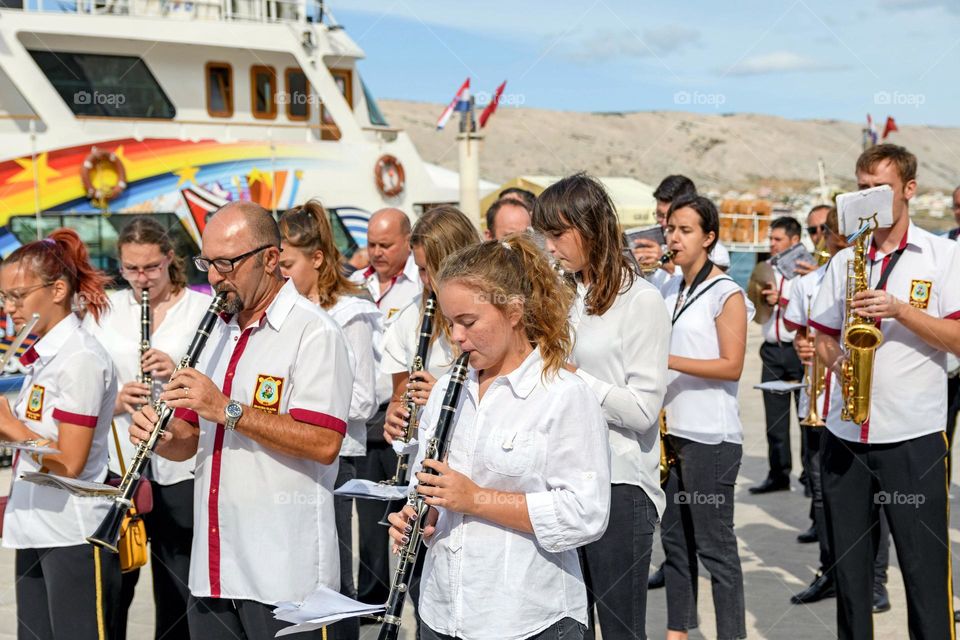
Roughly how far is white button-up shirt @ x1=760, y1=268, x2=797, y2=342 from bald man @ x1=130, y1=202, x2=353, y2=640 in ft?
17.7

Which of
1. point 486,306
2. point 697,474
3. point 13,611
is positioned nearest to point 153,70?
point 13,611

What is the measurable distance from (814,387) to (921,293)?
5.48 ft

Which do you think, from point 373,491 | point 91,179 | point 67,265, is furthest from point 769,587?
point 91,179

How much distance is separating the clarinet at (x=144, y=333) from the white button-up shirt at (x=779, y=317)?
5.09 metres

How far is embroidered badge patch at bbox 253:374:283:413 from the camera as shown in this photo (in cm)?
308

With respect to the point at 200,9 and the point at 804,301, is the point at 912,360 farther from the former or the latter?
the point at 200,9

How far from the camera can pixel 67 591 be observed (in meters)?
3.54

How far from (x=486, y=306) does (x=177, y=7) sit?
1378cm

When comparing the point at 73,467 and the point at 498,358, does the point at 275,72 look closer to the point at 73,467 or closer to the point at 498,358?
the point at 73,467

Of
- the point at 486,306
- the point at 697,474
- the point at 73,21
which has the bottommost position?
the point at 697,474

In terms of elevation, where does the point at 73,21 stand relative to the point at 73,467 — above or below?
above

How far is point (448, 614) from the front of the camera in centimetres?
261

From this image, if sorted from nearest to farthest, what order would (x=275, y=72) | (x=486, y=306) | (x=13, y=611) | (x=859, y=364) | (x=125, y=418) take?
1. (x=486, y=306)
2. (x=859, y=364)
3. (x=125, y=418)
4. (x=13, y=611)
5. (x=275, y=72)

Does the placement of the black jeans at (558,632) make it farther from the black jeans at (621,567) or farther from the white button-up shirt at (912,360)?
the white button-up shirt at (912,360)
